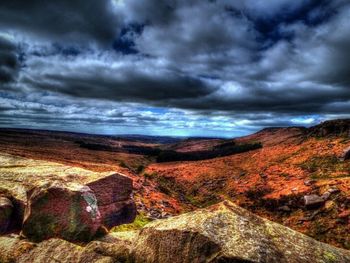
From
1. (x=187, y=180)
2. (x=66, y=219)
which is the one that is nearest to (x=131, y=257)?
(x=66, y=219)

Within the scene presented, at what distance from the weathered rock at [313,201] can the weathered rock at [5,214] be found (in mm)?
23474

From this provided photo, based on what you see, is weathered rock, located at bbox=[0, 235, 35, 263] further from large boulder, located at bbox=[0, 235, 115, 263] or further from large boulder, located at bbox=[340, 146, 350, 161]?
large boulder, located at bbox=[340, 146, 350, 161]

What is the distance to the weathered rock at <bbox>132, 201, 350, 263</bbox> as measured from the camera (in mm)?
6586

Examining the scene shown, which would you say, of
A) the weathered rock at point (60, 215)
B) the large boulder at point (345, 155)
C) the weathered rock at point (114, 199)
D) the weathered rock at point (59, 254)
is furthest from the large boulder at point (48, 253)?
the large boulder at point (345, 155)

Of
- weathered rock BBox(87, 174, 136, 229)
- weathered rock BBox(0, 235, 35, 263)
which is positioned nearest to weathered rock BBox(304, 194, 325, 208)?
weathered rock BBox(87, 174, 136, 229)

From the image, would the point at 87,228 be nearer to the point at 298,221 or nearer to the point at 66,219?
the point at 66,219

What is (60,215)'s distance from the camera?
32.0 ft

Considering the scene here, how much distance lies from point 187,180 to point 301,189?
2506cm

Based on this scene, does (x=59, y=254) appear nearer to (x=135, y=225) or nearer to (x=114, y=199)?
(x=114, y=199)

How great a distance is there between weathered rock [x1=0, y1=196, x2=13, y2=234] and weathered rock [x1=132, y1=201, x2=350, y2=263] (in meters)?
6.33

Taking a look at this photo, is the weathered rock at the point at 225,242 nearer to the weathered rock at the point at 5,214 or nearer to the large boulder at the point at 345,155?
the weathered rock at the point at 5,214

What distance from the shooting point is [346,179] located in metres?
27.1

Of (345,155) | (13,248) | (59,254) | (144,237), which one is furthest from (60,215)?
(345,155)

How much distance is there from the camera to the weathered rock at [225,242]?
21.6ft
